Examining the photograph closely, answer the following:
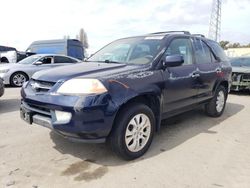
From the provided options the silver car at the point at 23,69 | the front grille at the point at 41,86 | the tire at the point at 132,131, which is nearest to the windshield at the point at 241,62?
the silver car at the point at 23,69

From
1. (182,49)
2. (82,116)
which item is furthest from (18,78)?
(82,116)

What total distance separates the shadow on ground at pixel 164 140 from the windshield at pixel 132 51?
1357 mm

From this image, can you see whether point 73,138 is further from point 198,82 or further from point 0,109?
point 0,109

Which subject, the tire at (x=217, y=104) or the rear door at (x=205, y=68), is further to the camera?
the tire at (x=217, y=104)

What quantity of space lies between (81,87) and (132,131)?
0.93 metres

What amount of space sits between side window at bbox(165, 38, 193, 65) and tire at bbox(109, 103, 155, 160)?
117 cm

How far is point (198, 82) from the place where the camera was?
5.29 meters

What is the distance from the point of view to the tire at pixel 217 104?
243 inches

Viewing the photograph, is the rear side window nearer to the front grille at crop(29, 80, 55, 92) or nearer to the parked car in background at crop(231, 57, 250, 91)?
the parked car in background at crop(231, 57, 250, 91)

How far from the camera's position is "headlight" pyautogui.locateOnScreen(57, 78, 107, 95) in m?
3.48

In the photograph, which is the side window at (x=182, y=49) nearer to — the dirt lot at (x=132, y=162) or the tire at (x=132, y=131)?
the tire at (x=132, y=131)

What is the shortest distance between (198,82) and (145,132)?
1.78 meters

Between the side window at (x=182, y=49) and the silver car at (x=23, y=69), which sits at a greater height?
the side window at (x=182, y=49)

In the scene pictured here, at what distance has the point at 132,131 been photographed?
387cm
